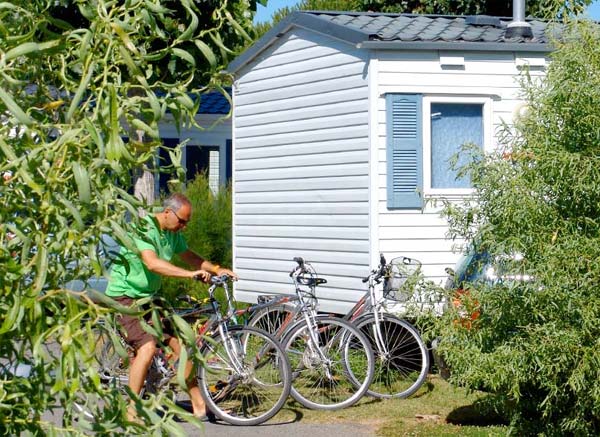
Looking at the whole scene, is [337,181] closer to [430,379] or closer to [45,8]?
[430,379]

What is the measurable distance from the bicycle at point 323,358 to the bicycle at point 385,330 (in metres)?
0.31

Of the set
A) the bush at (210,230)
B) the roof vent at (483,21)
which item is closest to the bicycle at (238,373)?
the roof vent at (483,21)

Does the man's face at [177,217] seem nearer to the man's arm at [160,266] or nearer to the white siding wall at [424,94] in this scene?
the man's arm at [160,266]

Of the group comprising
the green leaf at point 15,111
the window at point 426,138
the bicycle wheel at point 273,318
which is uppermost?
the window at point 426,138

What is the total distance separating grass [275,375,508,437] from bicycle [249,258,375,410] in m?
0.15

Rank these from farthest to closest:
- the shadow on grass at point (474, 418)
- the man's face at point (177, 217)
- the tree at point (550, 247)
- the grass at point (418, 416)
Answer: the shadow on grass at point (474, 418), the grass at point (418, 416), the man's face at point (177, 217), the tree at point (550, 247)

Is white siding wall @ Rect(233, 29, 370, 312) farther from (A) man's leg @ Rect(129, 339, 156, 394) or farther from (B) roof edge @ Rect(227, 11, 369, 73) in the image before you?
(A) man's leg @ Rect(129, 339, 156, 394)

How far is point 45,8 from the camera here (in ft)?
8.33

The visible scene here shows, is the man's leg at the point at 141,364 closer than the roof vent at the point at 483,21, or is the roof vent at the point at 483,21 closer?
the man's leg at the point at 141,364

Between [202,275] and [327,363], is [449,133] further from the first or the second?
[202,275]

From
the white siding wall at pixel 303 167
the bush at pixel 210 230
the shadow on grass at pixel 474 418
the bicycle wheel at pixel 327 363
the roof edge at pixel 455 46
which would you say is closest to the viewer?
the shadow on grass at pixel 474 418

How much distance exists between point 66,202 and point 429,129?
10.8 m

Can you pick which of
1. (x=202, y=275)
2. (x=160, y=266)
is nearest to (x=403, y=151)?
(x=202, y=275)

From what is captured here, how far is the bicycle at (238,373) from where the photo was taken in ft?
29.5
